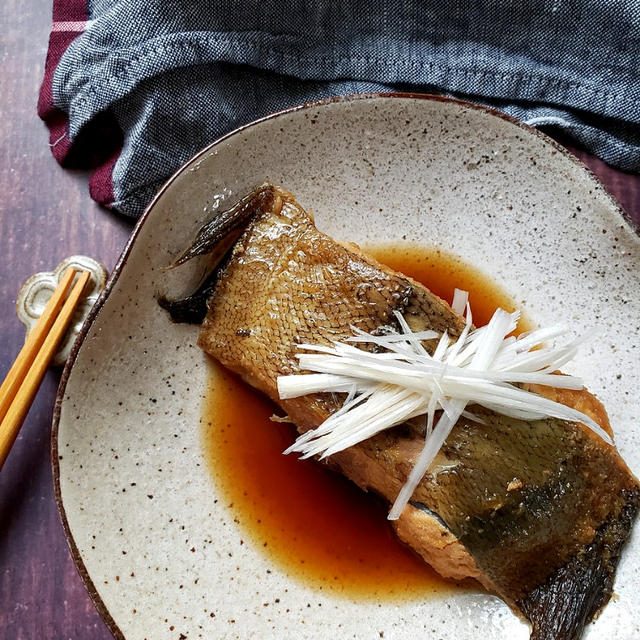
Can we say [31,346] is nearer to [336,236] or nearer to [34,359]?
[34,359]

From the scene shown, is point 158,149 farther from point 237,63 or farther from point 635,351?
point 635,351

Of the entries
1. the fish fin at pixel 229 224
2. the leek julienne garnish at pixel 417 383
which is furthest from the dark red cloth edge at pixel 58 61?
the leek julienne garnish at pixel 417 383

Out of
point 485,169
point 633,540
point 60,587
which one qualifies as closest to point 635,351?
point 633,540

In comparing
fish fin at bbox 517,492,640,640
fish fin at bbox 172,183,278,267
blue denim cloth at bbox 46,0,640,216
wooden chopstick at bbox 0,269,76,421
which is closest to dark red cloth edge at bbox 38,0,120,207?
blue denim cloth at bbox 46,0,640,216

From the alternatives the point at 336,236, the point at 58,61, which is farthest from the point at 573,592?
the point at 58,61

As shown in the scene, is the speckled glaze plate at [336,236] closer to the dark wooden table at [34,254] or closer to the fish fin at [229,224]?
the fish fin at [229,224]

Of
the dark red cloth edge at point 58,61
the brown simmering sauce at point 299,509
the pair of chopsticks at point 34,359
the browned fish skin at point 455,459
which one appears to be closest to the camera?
the browned fish skin at point 455,459

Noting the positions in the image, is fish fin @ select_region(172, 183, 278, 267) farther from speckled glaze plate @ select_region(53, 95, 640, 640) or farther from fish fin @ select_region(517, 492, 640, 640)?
fish fin @ select_region(517, 492, 640, 640)
